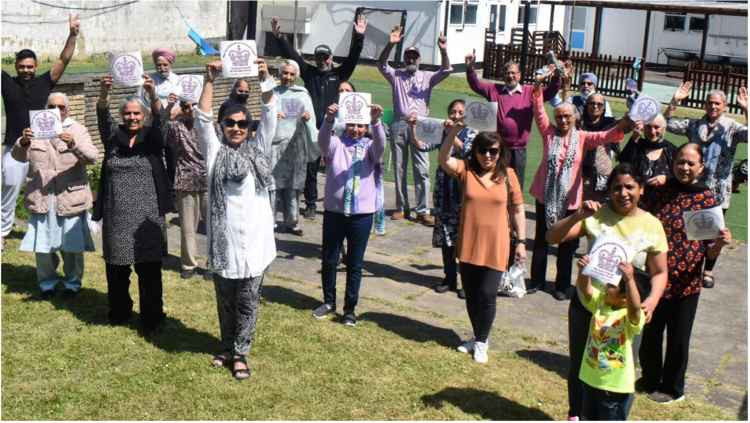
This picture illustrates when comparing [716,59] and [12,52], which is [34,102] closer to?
[12,52]

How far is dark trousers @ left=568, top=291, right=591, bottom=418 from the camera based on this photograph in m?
6.01

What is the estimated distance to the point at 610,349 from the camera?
5.67m

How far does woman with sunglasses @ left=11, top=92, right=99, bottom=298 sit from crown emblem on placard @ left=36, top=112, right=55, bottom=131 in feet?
0.95

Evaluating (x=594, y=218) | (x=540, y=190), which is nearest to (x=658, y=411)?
(x=594, y=218)

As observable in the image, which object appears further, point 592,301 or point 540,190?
point 540,190

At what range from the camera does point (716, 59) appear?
37531mm

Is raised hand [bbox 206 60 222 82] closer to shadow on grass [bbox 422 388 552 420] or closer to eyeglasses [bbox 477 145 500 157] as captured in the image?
eyeglasses [bbox 477 145 500 157]

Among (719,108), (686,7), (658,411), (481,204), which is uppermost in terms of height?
(686,7)

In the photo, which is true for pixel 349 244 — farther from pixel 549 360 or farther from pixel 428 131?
pixel 428 131

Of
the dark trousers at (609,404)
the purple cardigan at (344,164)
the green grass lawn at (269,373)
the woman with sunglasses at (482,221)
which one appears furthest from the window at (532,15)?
the dark trousers at (609,404)

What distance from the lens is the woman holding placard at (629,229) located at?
18.9 ft

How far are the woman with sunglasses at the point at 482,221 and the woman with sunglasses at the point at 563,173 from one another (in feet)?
5.67

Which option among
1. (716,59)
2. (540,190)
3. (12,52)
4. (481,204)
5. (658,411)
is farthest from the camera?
(716,59)

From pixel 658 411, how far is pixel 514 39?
1065 inches
